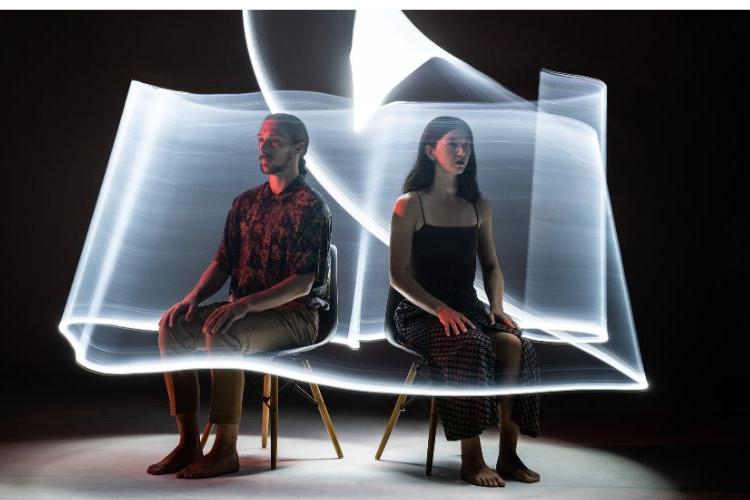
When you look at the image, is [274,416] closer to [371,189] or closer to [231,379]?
[231,379]

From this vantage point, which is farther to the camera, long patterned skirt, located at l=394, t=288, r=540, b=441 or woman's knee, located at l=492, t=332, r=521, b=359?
woman's knee, located at l=492, t=332, r=521, b=359

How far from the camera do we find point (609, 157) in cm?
602

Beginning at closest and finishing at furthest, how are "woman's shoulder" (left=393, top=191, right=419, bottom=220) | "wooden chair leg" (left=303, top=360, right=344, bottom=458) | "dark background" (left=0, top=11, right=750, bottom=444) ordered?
"woman's shoulder" (left=393, top=191, right=419, bottom=220) < "wooden chair leg" (left=303, top=360, right=344, bottom=458) < "dark background" (left=0, top=11, right=750, bottom=444)

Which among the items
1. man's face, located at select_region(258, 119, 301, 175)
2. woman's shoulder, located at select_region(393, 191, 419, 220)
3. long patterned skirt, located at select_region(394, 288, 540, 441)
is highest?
man's face, located at select_region(258, 119, 301, 175)

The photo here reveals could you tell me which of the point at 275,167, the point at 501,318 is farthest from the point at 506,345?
the point at 275,167

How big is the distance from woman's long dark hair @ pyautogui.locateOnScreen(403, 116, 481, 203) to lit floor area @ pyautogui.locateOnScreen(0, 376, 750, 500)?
1076mm

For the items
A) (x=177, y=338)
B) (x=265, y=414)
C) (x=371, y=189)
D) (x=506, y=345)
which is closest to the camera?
(x=506, y=345)

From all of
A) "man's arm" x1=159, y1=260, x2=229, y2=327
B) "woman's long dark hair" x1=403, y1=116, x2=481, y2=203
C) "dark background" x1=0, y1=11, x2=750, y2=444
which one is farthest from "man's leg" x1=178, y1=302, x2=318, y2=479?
"dark background" x1=0, y1=11, x2=750, y2=444

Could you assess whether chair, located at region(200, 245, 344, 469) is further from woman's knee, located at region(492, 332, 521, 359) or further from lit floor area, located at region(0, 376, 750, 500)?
woman's knee, located at region(492, 332, 521, 359)

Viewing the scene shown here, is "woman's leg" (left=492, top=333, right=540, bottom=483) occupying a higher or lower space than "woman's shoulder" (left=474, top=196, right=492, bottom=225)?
lower

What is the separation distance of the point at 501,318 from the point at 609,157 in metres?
2.19

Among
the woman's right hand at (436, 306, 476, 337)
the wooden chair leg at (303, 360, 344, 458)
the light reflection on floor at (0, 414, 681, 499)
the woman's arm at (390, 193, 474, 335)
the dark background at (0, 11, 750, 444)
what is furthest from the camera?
the dark background at (0, 11, 750, 444)

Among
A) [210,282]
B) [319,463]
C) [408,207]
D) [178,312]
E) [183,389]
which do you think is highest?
[408,207]

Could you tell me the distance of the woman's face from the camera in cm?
413
